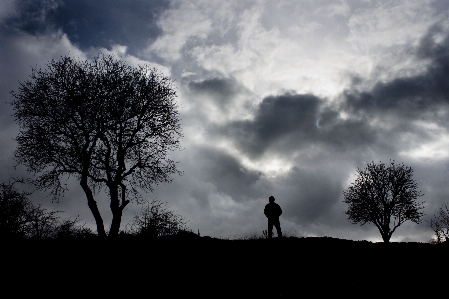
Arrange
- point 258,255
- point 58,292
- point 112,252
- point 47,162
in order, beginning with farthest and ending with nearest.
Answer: point 47,162 < point 258,255 < point 112,252 < point 58,292

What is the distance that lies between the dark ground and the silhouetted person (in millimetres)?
2767

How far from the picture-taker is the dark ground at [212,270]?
838 centimetres

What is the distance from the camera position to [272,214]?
1627 cm

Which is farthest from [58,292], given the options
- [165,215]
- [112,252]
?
[165,215]

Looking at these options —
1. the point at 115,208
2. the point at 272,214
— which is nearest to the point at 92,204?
the point at 115,208

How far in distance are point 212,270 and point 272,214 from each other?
23.0 feet

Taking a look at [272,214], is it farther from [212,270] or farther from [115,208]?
[115,208]

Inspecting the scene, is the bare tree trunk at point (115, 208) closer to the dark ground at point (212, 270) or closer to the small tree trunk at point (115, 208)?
the small tree trunk at point (115, 208)

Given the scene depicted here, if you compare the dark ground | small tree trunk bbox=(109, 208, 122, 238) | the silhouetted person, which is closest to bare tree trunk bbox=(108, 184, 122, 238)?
small tree trunk bbox=(109, 208, 122, 238)

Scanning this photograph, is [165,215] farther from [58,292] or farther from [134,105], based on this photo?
[58,292]

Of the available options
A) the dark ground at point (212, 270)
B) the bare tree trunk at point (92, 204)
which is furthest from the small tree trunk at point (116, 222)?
the dark ground at point (212, 270)

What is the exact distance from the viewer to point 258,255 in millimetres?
11773

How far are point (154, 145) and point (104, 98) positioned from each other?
16.7ft

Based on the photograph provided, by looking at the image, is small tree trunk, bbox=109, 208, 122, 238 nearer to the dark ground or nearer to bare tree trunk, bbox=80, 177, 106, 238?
bare tree trunk, bbox=80, 177, 106, 238
